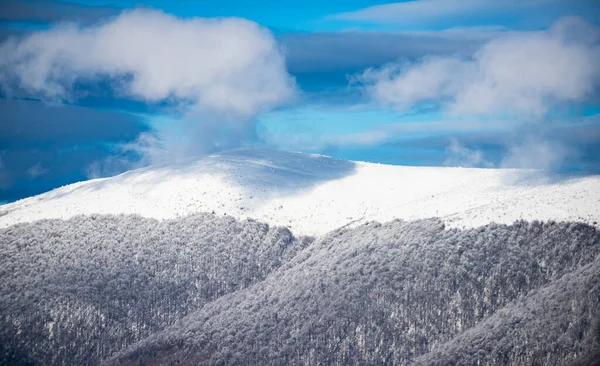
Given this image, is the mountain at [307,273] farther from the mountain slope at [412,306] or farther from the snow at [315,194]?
the snow at [315,194]

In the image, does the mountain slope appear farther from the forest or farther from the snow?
the snow

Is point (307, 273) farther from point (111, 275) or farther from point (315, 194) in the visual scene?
point (315, 194)

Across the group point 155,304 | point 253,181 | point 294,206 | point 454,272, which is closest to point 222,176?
point 253,181

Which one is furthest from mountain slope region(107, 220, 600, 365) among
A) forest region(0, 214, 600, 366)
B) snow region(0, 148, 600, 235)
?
snow region(0, 148, 600, 235)

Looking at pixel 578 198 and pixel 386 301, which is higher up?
pixel 578 198

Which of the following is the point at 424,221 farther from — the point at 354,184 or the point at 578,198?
the point at 354,184

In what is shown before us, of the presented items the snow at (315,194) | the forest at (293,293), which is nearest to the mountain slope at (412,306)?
the forest at (293,293)

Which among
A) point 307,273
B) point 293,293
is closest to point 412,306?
point 293,293
